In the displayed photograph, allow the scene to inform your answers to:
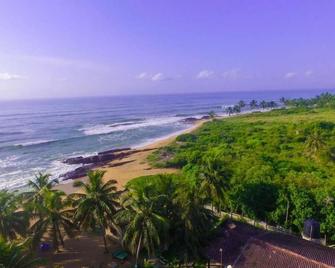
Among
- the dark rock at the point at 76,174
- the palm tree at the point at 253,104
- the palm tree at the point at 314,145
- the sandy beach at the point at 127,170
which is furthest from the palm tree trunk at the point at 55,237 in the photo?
the palm tree at the point at 253,104

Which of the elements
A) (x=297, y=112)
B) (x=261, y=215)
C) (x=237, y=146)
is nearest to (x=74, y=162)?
(x=237, y=146)

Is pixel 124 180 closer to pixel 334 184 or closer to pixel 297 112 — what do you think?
pixel 334 184

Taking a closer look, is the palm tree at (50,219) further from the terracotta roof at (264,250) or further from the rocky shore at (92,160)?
the rocky shore at (92,160)

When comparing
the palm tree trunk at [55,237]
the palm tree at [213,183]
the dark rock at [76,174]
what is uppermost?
the palm tree at [213,183]

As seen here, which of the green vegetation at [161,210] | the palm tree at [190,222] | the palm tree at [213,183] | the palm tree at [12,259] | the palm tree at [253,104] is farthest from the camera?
the palm tree at [253,104]

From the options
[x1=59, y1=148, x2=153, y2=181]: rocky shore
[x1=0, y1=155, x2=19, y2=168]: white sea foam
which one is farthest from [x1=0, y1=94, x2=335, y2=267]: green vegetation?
[x1=0, y1=155, x2=19, y2=168]: white sea foam

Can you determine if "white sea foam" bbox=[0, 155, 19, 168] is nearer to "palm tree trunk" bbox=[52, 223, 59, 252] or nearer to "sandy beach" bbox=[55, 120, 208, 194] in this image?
"sandy beach" bbox=[55, 120, 208, 194]

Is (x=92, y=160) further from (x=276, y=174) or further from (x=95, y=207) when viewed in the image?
(x=95, y=207)
